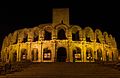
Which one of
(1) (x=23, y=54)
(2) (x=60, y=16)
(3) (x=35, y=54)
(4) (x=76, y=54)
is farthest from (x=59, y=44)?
(1) (x=23, y=54)

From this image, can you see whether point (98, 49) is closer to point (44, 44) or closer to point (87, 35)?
point (87, 35)

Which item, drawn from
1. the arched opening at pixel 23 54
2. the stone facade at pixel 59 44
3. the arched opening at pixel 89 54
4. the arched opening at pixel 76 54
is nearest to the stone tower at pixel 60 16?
the stone facade at pixel 59 44

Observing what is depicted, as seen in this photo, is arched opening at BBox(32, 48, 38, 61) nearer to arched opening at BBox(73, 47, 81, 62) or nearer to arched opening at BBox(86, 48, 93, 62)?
arched opening at BBox(73, 47, 81, 62)

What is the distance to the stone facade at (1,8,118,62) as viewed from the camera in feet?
189

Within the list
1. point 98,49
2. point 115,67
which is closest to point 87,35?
point 98,49

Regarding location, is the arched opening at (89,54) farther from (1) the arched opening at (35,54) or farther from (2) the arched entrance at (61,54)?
(1) the arched opening at (35,54)

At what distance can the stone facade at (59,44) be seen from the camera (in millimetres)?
57531

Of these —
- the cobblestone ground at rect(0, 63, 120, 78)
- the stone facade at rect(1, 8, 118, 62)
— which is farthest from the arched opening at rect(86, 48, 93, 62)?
the cobblestone ground at rect(0, 63, 120, 78)

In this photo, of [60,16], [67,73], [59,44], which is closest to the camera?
[67,73]

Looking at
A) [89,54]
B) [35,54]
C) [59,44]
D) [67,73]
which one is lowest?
[67,73]

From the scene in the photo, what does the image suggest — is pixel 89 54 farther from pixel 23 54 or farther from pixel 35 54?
pixel 23 54

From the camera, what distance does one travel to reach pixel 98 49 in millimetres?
60812

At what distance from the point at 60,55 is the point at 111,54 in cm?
1246

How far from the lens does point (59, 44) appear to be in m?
57.5
